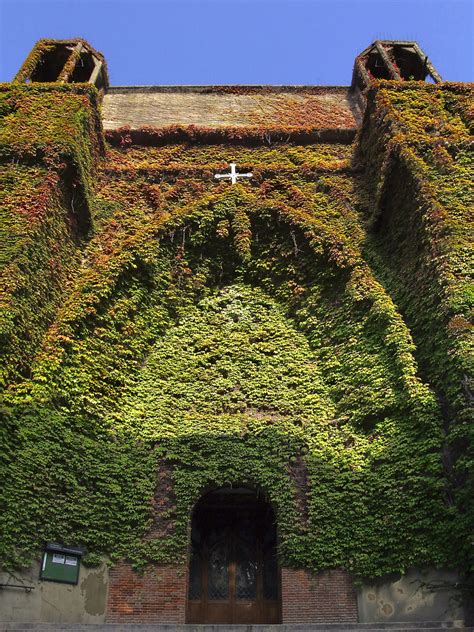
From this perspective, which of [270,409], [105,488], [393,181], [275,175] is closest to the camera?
[105,488]

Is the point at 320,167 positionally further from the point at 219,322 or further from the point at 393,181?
the point at 219,322

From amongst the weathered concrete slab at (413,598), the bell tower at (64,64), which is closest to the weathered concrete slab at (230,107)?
the bell tower at (64,64)

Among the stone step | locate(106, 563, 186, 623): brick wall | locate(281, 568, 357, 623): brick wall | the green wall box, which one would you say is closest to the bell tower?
the green wall box

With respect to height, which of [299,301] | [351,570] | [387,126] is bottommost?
[351,570]

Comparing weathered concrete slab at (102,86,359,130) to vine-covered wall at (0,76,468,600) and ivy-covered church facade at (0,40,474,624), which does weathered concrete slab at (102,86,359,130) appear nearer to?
ivy-covered church facade at (0,40,474,624)

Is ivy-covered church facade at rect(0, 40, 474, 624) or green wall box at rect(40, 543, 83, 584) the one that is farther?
ivy-covered church facade at rect(0, 40, 474, 624)

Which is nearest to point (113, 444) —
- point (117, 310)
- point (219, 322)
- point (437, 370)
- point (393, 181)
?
point (117, 310)
